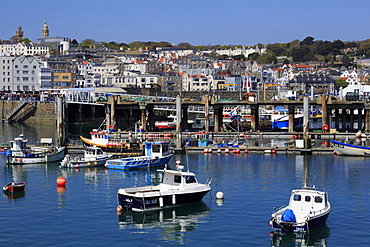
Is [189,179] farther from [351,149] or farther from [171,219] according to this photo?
[351,149]

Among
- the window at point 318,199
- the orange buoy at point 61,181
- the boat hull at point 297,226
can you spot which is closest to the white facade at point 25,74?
the orange buoy at point 61,181

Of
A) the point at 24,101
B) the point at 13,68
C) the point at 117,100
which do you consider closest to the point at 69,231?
the point at 117,100

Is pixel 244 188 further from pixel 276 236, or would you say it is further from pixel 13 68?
pixel 13 68

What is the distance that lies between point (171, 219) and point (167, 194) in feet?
7.37

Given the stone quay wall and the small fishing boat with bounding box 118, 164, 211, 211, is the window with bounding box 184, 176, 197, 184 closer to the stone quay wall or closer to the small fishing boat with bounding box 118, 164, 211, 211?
the small fishing boat with bounding box 118, 164, 211, 211

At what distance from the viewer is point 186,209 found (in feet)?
142

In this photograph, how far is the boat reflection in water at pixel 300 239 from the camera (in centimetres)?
3538

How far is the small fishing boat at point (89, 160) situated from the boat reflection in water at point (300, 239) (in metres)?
29.7

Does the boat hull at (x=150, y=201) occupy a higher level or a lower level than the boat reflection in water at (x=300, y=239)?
higher

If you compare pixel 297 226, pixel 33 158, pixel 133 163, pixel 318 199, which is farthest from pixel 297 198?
pixel 33 158

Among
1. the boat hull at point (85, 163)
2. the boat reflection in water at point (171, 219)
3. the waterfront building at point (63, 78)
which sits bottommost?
the boat reflection in water at point (171, 219)

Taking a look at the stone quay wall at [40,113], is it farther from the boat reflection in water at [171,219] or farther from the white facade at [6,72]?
the boat reflection in water at [171,219]

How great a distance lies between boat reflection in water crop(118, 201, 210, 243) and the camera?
3816cm

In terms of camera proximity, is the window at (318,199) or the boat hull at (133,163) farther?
the boat hull at (133,163)
